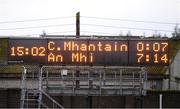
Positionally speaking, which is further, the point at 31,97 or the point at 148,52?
the point at 148,52

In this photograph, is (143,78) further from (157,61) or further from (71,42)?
(71,42)

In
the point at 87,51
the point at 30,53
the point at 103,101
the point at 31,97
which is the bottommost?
the point at 103,101

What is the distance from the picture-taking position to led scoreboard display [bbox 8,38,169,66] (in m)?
25.5

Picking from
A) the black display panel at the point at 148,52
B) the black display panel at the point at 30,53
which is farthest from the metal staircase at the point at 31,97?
the black display panel at the point at 148,52

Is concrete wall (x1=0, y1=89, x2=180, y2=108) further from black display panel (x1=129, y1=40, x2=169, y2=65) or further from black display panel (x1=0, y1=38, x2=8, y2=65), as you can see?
→ black display panel (x1=0, y1=38, x2=8, y2=65)

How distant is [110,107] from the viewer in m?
24.6

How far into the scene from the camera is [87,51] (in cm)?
2555

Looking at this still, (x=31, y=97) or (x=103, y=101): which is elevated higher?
(x=31, y=97)

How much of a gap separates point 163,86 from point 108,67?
339 inches

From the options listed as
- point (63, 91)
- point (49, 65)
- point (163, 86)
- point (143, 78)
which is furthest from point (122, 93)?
point (163, 86)

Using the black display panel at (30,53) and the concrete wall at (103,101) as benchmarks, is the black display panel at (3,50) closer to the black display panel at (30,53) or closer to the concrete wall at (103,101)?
the black display panel at (30,53)

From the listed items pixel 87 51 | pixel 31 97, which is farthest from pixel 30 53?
pixel 31 97

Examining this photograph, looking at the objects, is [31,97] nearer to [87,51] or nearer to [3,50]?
[87,51]

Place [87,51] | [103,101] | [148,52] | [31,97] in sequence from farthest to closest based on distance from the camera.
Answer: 1. [148,52]
2. [87,51]
3. [103,101]
4. [31,97]
